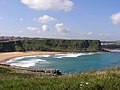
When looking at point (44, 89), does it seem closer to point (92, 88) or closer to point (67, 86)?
point (67, 86)

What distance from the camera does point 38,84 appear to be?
15.2 meters

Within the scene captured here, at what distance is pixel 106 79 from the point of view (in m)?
15.6

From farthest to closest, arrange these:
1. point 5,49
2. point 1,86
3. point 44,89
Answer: point 5,49 → point 1,86 → point 44,89

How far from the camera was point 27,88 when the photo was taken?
46.8 ft

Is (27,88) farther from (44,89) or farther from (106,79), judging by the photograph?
(106,79)

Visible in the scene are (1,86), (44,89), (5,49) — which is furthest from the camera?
(5,49)

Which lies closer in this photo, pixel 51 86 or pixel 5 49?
pixel 51 86

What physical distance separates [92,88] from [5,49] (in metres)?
189

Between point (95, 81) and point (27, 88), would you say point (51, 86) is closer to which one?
point (27, 88)

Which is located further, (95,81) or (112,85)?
(95,81)

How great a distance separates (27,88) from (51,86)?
1.08m

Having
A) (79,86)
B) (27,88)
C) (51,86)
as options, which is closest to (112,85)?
(79,86)

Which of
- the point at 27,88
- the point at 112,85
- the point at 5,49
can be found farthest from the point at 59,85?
the point at 5,49

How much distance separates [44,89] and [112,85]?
3034mm
